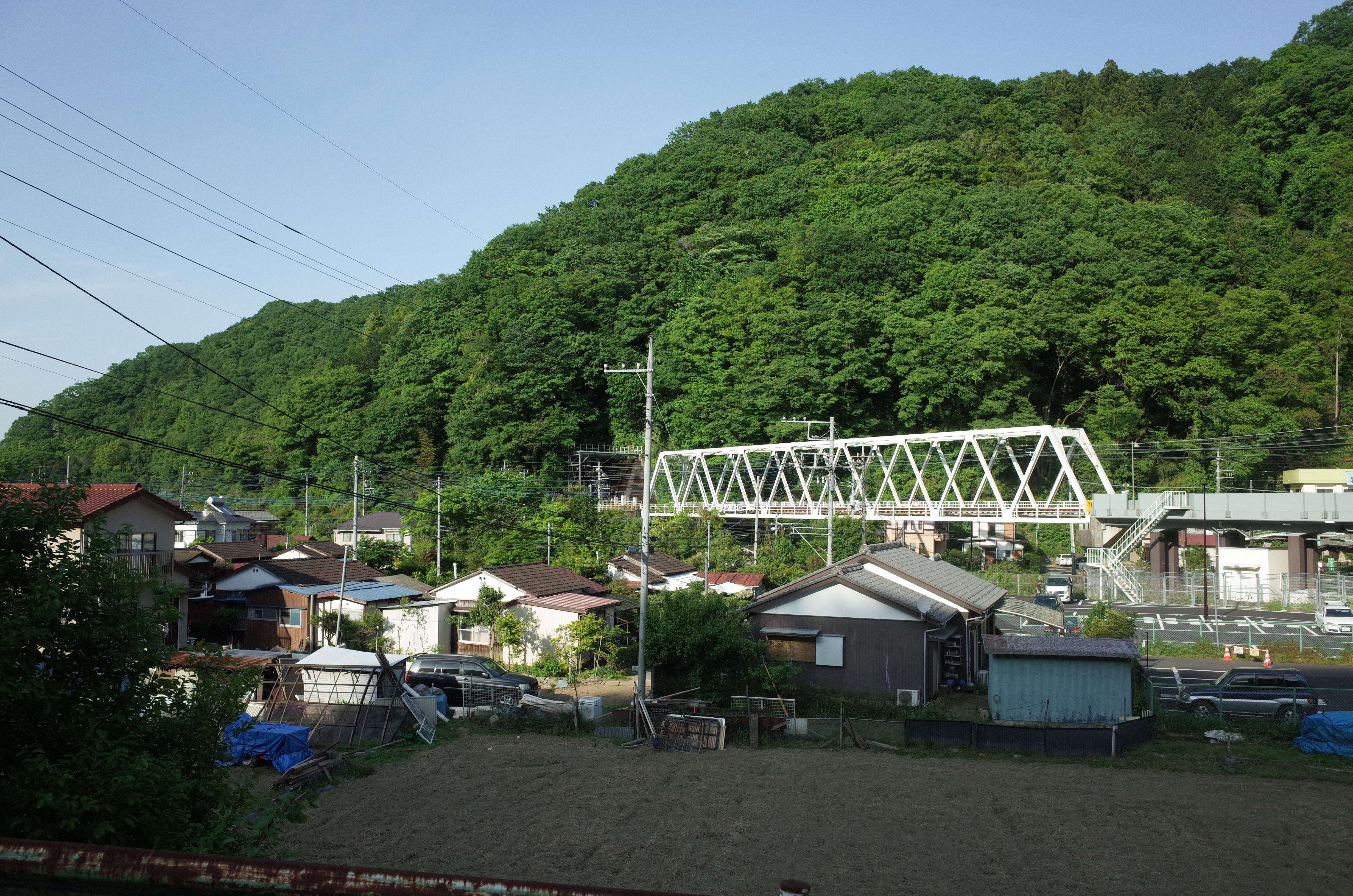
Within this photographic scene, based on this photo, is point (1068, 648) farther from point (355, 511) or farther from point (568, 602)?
point (355, 511)

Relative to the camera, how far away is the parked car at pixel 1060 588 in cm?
3266

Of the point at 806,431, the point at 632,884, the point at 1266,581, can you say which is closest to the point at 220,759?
the point at 632,884

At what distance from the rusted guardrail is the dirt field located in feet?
23.4

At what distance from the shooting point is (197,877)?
1424 mm

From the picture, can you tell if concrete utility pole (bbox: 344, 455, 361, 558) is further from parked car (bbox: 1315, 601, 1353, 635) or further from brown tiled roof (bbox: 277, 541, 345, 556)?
parked car (bbox: 1315, 601, 1353, 635)

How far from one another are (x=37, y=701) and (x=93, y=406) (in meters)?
82.5

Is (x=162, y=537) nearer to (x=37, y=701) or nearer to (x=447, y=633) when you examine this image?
(x=447, y=633)

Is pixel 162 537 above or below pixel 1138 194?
below

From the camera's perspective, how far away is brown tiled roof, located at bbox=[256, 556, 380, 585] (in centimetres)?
2570

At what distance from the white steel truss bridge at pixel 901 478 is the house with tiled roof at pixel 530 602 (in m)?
7.18

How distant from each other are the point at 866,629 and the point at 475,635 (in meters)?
11.4

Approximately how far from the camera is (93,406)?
72.2 m

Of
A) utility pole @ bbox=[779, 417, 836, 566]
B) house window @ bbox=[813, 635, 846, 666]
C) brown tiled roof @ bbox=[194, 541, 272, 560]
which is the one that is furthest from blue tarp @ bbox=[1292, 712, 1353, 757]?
brown tiled roof @ bbox=[194, 541, 272, 560]

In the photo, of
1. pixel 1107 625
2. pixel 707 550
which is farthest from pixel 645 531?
pixel 707 550
